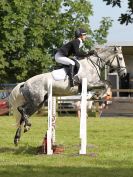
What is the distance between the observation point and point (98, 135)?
16375 millimetres

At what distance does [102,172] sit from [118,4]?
3343 mm

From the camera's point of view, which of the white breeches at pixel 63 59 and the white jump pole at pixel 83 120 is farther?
the white breeches at pixel 63 59

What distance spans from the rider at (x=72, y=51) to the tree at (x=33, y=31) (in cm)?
3082

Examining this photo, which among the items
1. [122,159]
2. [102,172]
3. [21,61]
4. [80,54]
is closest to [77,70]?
[80,54]

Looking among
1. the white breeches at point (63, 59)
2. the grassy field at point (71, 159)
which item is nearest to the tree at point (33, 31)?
the grassy field at point (71, 159)

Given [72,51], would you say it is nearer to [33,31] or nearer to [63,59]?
[63,59]

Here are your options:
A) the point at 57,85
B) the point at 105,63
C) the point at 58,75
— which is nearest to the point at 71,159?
the point at 57,85

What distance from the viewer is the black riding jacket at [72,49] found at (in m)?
11.9

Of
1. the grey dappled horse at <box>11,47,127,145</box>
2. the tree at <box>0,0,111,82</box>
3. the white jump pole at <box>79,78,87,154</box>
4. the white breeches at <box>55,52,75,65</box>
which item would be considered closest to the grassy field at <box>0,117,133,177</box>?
the white jump pole at <box>79,78,87,154</box>

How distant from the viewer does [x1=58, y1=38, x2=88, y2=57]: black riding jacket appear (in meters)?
11.9

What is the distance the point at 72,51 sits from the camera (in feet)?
40.2

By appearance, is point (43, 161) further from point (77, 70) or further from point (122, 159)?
point (77, 70)

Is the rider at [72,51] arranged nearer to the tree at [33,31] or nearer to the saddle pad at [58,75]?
the saddle pad at [58,75]

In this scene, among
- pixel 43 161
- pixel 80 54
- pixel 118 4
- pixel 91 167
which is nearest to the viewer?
pixel 118 4
